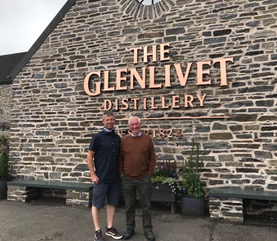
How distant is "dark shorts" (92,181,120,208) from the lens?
402 cm

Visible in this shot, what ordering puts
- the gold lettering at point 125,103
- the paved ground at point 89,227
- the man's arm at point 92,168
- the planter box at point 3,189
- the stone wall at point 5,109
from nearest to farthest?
the man's arm at point 92,168 → the paved ground at point 89,227 → the gold lettering at point 125,103 → the planter box at point 3,189 → the stone wall at point 5,109

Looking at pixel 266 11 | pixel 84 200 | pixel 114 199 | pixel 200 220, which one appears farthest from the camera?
pixel 84 200

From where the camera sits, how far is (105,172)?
4.04 m

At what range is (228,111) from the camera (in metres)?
5.74

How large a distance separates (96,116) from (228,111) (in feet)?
10.4

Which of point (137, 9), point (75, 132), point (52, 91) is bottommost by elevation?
point (75, 132)

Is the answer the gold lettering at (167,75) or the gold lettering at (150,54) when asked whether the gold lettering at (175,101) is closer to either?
the gold lettering at (167,75)

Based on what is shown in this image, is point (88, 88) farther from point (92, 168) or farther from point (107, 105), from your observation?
point (92, 168)

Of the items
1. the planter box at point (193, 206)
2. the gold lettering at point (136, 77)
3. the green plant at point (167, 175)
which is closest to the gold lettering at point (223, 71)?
the gold lettering at point (136, 77)

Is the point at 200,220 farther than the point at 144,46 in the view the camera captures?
No

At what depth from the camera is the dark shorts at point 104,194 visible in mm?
4016

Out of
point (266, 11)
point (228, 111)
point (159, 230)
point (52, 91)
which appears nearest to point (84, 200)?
point (159, 230)

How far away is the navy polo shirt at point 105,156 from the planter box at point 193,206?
2010 millimetres

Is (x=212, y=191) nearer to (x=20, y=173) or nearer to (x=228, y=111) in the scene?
(x=228, y=111)
